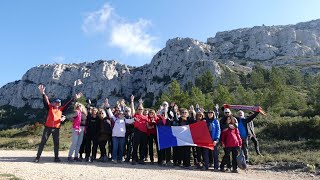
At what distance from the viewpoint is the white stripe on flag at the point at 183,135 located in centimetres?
1355

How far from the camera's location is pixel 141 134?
13.7m

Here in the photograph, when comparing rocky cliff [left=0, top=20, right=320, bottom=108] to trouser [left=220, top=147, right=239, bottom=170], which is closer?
trouser [left=220, top=147, right=239, bottom=170]

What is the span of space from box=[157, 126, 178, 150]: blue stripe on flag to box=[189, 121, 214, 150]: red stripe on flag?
0.76 metres

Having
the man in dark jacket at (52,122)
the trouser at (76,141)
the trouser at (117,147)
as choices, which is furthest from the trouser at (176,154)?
the man in dark jacket at (52,122)

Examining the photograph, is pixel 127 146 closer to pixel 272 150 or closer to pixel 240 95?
pixel 272 150

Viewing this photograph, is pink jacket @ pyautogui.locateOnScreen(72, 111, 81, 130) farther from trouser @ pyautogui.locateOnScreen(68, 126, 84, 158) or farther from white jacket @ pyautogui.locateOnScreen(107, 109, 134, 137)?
white jacket @ pyautogui.locateOnScreen(107, 109, 134, 137)

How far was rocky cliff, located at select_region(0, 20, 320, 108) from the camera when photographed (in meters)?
157

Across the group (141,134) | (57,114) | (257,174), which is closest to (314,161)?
(257,174)

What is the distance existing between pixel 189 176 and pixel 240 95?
6154 centimetres

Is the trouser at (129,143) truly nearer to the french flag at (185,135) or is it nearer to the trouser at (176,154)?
the french flag at (185,135)

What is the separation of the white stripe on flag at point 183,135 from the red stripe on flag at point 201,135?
0.50ft

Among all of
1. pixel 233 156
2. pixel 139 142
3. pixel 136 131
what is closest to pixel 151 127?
pixel 136 131

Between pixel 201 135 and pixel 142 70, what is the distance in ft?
528

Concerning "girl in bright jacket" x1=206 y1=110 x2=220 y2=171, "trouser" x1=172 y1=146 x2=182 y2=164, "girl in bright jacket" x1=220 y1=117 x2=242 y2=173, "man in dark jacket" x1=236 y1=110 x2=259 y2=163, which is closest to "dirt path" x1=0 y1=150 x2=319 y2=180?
"girl in bright jacket" x1=220 y1=117 x2=242 y2=173
